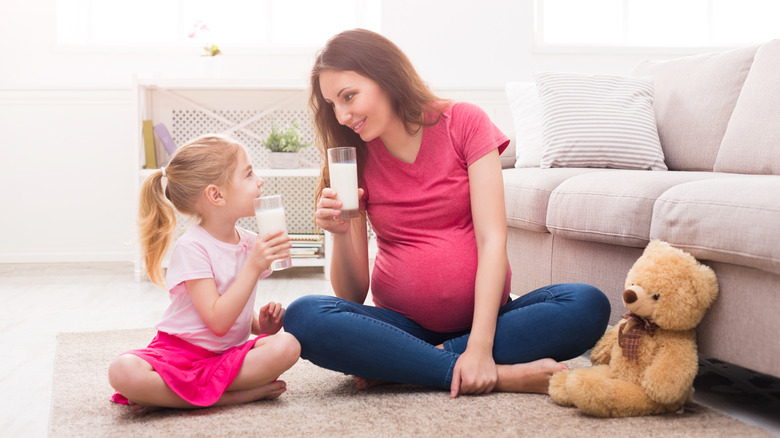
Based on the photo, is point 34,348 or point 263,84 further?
point 263,84

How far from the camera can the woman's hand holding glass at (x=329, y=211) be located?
1.46m

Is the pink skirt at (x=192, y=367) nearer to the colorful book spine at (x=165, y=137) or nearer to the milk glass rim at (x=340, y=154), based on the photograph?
the milk glass rim at (x=340, y=154)

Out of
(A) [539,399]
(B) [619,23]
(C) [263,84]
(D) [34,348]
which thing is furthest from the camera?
(B) [619,23]

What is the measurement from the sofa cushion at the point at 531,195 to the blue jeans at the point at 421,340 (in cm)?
60

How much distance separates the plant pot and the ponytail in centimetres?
199

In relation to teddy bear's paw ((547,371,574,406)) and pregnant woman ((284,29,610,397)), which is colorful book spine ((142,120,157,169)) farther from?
teddy bear's paw ((547,371,574,406))

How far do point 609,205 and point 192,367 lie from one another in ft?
3.37

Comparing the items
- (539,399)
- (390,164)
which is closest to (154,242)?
(390,164)

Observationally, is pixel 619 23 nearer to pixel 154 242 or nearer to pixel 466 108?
pixel 466 108

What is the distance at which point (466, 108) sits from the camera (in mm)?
1610

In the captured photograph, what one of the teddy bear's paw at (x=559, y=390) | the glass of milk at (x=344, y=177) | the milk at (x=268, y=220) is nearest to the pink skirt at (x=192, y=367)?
the milk at (x=268, y=220)

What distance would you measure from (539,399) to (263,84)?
256cm

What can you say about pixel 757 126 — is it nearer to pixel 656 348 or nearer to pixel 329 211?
pixel 656 348

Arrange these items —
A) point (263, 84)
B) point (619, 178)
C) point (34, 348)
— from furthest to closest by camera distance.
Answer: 1. point (263, 84)
2. point (34, 348)
3. point (619, 178)
